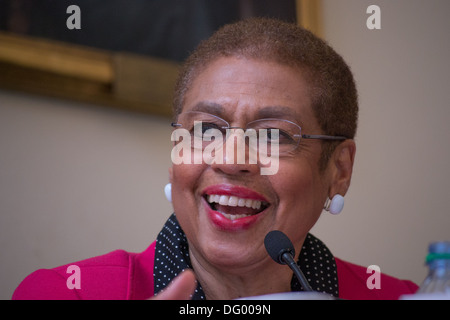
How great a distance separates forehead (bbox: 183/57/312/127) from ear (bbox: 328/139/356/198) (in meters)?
0.17

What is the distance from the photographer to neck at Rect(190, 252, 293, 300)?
54.5 inches

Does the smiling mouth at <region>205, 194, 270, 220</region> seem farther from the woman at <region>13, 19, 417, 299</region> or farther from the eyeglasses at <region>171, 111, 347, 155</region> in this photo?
the eyeglasses at <region>171, 111, 347, 155</region>

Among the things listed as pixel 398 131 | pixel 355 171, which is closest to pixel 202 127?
pixel 355 171

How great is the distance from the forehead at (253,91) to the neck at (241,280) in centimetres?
32

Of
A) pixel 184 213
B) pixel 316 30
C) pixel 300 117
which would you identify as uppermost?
pixel 316 30

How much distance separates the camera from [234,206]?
1.32 m

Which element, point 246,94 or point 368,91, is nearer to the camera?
point 246,94

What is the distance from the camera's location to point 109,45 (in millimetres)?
1953

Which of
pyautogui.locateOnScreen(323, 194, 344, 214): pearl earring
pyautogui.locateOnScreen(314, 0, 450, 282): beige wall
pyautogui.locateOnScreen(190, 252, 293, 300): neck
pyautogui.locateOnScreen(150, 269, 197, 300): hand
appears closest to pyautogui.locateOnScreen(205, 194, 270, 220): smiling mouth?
pyautogui.locateOnScreen(190, 252, 293, 300): neck

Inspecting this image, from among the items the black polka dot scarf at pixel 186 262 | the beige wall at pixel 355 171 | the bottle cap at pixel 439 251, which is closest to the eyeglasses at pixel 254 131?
the black polka dot scarf at pixel 186 262

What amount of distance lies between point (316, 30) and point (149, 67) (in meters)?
0.68

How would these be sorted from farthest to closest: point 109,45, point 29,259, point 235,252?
1. point 109,45
2. point 29,259
3. point 235,252

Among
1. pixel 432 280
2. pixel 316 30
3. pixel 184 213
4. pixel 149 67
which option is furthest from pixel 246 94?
pixel 316 30
